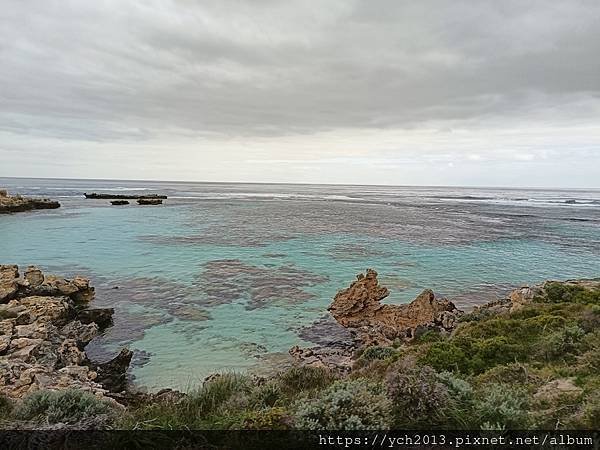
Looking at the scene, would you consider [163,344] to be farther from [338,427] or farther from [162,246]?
[162,246]

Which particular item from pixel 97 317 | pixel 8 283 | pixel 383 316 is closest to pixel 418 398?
pixel 383 316

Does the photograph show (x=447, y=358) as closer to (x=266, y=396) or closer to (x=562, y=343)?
(x=562, y=343)

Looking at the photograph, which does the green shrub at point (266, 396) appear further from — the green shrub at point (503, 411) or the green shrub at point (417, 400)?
the green shrub at point (503, 411)

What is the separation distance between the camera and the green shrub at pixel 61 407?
18.5ft

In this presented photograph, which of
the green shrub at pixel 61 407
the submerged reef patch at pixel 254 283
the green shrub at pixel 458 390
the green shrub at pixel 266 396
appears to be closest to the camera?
the green shrub at pixel 458 390

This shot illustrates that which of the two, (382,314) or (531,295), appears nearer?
(531,295)

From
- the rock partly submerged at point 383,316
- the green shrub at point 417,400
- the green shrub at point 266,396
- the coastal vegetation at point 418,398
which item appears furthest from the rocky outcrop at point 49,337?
the green shrub at point 417,400

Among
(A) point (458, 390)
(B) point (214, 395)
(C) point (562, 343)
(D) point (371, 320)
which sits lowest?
(D) point (371, 320)

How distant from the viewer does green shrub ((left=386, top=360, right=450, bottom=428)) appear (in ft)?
16.4

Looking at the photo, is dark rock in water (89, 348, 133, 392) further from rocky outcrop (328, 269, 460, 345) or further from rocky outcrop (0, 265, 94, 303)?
rocky outcrop (328, 269, 460, 345)

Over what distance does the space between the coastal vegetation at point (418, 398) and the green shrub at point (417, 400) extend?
13 millimetres

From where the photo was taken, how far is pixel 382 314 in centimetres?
1684

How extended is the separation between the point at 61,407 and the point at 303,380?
14.1ft

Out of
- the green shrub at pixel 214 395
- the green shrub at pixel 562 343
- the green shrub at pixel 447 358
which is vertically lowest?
the green shrub at pixel 214 395
